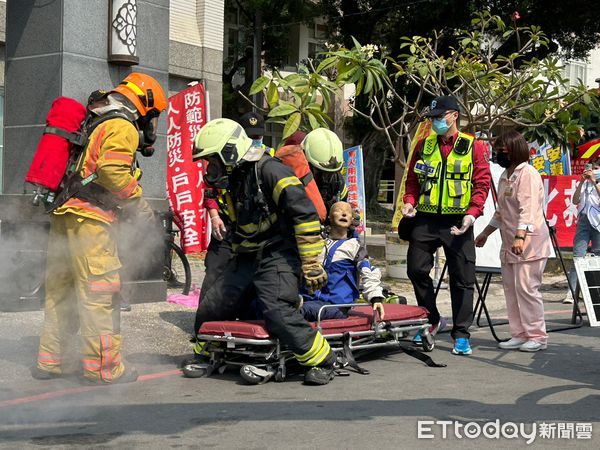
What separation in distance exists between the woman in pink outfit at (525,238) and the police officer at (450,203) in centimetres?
34

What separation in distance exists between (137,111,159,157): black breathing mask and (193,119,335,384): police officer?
357 mm

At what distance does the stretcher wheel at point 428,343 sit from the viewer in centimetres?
779

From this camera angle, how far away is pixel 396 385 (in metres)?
6.50

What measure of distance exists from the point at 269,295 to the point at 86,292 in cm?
120

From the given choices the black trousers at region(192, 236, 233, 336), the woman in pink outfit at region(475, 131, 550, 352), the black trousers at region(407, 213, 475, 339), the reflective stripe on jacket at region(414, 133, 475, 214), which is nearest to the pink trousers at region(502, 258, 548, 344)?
the woman in pink outfit at region(475, 131, 550, 352)

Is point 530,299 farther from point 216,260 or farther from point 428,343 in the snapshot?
point 216,260

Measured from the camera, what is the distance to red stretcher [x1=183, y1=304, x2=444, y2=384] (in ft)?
21.4

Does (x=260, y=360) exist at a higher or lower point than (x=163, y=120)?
lower

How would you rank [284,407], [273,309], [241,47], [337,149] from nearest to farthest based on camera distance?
[284,407], [273,309], [337,149], [241,47]

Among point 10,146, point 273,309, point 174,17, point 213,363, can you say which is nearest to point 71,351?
point 213,363

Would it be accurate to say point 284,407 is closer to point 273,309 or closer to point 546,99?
point 273,309

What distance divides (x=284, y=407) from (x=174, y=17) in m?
13.5

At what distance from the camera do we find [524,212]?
26.1ft

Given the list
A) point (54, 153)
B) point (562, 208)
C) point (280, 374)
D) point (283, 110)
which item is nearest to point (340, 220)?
point (280, 374)
